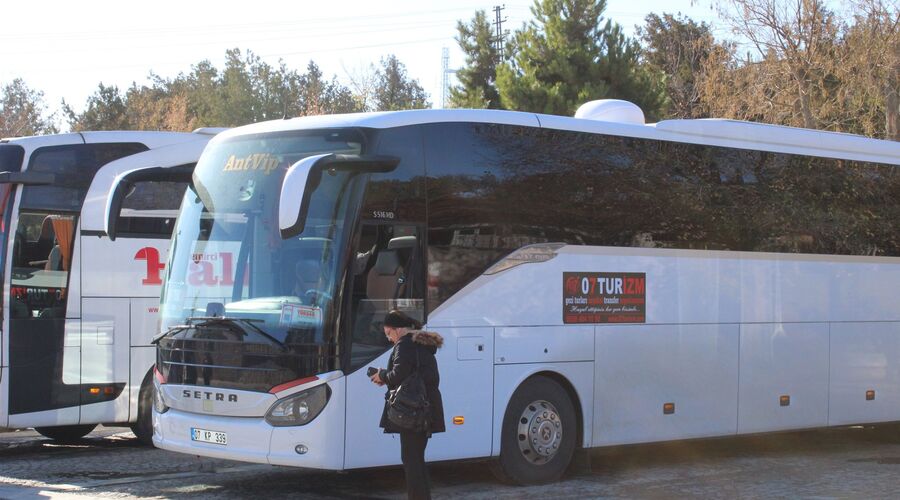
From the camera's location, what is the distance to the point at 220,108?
80.4 metres

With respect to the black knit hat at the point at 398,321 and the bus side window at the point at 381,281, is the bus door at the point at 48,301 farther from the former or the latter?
the black knit hat at the point at 398,321

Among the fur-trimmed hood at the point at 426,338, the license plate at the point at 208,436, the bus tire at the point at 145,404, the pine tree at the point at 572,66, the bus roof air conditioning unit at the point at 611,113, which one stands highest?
the pine tree at the point at 572,66

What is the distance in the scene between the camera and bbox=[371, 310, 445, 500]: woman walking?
26.9ft

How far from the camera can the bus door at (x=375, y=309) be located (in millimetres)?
9164

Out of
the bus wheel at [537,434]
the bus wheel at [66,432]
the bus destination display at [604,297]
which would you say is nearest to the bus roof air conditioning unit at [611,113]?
the bus destination display at [604,297]

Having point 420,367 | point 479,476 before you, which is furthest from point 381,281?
point 479,476

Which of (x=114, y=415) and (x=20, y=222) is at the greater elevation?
(x=20, y=222)

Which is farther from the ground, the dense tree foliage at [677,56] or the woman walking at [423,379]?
the dense tree foliage at [677,56]

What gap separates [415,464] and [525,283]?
106 inches

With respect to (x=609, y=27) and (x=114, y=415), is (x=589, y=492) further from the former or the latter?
(x=609, y=27)

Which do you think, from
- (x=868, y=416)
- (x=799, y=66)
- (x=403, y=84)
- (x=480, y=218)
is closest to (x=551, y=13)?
(x=799, y=66)

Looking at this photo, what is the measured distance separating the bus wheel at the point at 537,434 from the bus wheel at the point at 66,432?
5.98 m

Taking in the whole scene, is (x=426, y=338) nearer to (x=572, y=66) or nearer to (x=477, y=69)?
(x=572, y=66)

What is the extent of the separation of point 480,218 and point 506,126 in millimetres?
992
